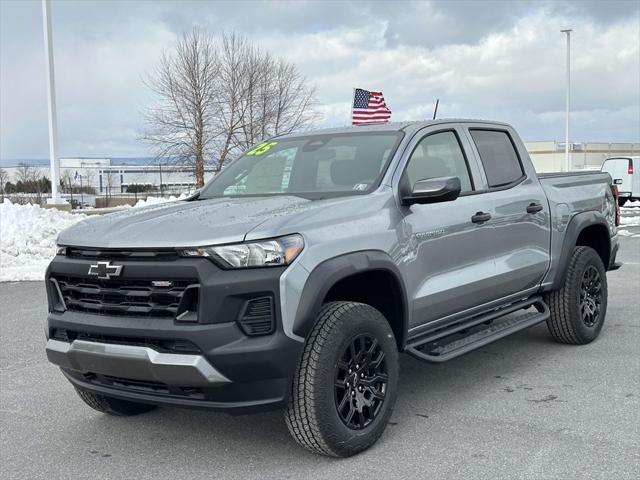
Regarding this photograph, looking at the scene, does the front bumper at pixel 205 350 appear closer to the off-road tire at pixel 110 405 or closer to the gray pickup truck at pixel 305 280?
the gray pickup truck at pixel 305 280

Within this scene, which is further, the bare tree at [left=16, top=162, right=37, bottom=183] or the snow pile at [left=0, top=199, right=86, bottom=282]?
the bare tree at [left=16, top=162, right=37, bottom=183]

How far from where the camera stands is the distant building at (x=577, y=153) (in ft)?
227

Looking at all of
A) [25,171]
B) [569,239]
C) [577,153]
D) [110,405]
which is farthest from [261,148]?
[577,153]

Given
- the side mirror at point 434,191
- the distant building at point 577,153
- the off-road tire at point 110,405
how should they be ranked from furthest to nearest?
the distant building at point 577,153 < the off-road tire at point 110,405 < the side mirror at point 434,191

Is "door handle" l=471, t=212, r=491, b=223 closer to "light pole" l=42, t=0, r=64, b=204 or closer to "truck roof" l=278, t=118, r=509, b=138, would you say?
"truck roof" l=278, t=118, r=509, b=138

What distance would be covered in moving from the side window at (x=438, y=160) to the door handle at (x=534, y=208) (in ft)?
2.25

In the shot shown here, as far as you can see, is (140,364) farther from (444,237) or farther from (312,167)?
(444,237)

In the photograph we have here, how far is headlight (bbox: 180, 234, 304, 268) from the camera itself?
3490 millimetres

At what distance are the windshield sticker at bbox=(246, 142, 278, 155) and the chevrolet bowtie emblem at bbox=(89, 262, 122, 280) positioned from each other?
6.64 ft

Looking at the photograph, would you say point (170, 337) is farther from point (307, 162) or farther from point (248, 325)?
point (307, 162)

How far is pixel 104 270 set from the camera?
3689mm

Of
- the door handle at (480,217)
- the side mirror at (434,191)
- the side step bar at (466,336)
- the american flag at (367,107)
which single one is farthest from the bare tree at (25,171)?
the side mirror at (434,191)

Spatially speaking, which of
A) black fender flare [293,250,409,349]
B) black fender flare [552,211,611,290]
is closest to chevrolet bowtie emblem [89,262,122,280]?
black fender flare [293,250,409,349]

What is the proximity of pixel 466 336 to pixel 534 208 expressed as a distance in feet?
3.83
